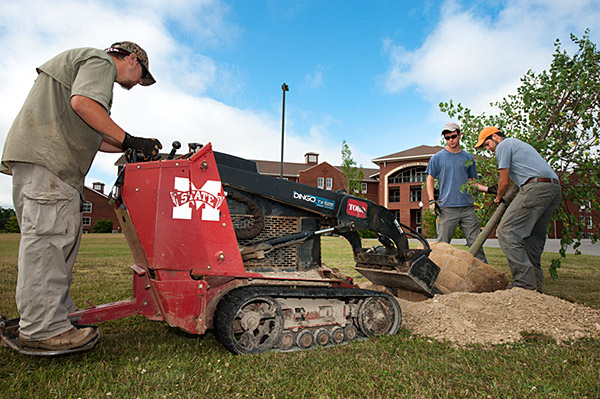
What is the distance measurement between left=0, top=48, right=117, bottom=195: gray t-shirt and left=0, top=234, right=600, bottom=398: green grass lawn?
1.29 m

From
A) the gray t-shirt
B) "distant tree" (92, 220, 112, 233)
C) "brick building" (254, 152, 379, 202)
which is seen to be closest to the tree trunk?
the gray t-shirt

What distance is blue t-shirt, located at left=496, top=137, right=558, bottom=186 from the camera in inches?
200

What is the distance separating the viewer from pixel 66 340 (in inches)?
104

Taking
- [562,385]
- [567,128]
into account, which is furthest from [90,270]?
[567,128]

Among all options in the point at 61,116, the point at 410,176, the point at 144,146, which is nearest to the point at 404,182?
the point at 410,176

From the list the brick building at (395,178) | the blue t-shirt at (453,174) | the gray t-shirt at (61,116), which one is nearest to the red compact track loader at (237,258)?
the gray t-shirt at (61,116)

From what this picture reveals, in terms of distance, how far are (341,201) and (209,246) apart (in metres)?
1.34

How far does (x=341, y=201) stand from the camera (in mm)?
3688

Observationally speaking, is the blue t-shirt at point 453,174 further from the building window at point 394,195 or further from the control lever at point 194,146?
the building window at point 394,195

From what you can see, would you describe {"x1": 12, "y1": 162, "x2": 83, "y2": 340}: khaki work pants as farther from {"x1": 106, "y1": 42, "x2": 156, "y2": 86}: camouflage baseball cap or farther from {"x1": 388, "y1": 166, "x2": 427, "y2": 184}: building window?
{"x1": 388, "y1": 166, "x2": 427, "y2": 184}: building window

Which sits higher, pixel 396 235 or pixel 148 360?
pixel 396 235

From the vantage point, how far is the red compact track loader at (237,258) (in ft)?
9.36

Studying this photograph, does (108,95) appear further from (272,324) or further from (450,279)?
(450,279)

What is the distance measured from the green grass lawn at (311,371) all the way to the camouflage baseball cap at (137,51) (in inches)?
86.1
